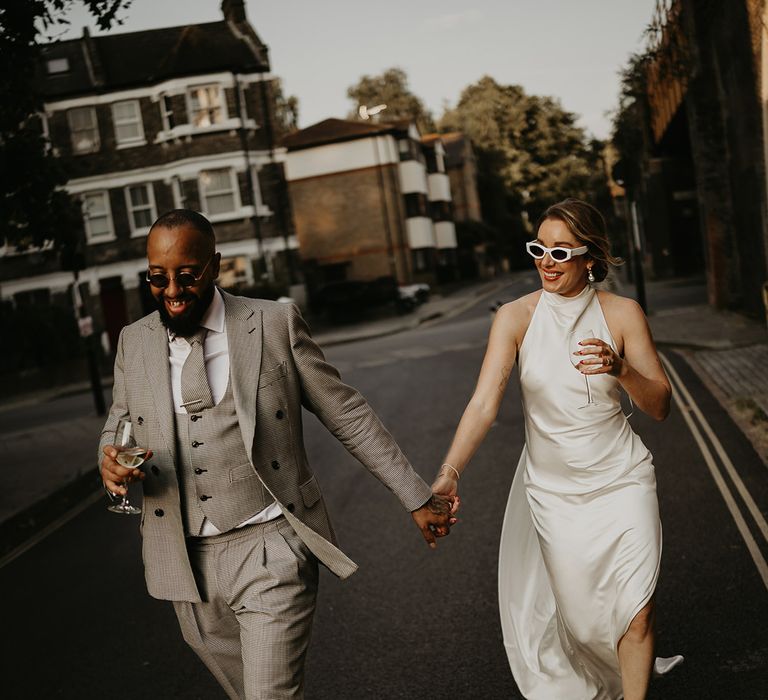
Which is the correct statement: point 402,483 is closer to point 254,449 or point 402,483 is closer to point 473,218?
point 254,449

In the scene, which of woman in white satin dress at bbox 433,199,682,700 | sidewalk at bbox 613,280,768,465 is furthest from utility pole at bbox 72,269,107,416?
woman in white satin dress at bbox 433,199,682,700

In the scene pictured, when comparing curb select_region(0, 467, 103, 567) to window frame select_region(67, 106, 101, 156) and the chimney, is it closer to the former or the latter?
window frame select_region(67, 106, 101, 156)

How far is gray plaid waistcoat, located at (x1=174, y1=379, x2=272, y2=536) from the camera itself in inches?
119

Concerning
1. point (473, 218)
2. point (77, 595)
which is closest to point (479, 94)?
point (473, 218)

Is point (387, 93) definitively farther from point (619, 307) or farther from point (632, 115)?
point (619, 307)

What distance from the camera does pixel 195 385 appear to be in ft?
9.97

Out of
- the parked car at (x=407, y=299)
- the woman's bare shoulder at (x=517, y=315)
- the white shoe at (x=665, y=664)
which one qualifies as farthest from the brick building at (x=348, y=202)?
the woman's bare shoulder at (x=517, y=315)

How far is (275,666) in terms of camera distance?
9.64 feet

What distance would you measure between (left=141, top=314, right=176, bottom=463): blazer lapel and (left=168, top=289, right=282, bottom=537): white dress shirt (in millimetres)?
43

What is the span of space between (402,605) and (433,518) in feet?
7.07

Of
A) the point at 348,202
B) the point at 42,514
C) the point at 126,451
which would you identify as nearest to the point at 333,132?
the point at 348,202

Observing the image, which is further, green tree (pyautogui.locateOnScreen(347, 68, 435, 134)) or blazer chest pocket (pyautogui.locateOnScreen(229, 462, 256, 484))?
green tree (pyautogui.locateOnScreen(347, 68, 435, 134))

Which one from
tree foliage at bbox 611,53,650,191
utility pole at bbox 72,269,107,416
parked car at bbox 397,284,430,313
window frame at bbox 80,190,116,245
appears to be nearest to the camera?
utility pole at bbox 72,269,107,416

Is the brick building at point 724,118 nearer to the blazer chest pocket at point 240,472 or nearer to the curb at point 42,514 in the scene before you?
the curb at point 42,514
